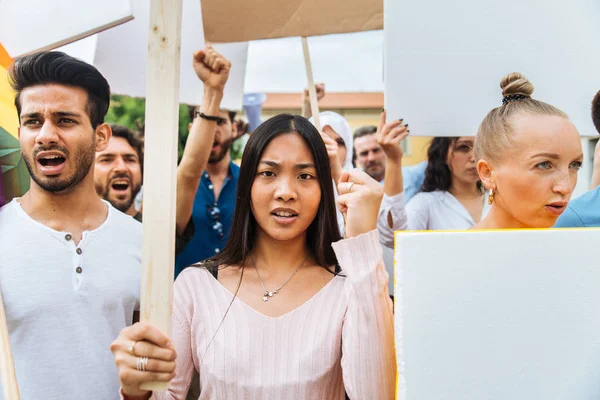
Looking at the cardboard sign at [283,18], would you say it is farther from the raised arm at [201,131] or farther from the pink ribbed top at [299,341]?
the pink ribbed top at [299,341]

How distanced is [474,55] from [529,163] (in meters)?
0.50

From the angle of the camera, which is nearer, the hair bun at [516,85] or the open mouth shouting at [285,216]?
the open mouth shouting at [285,216]

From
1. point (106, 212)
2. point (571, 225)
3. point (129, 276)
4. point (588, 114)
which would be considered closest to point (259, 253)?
point (129, 276)

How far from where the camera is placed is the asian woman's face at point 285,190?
1.88 m

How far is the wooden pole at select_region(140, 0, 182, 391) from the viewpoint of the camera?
52.7 inches

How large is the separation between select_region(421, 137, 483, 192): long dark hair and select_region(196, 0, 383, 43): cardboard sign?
3.04 ft

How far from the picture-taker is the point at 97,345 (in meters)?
1.84

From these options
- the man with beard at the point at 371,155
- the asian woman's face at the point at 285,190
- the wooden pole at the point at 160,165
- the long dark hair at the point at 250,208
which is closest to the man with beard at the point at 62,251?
the long dark hair at the point at 250,208

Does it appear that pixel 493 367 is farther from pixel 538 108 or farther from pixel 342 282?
pixel 538 108

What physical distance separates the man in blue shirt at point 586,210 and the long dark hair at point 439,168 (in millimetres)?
1084

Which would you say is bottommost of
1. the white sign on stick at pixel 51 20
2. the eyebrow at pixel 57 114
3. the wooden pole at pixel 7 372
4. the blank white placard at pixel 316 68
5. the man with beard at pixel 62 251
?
the wooden pole at pixel 7 372

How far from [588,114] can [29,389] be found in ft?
6.56

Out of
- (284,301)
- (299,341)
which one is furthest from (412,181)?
(299,341)

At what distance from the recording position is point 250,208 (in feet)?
6.55
